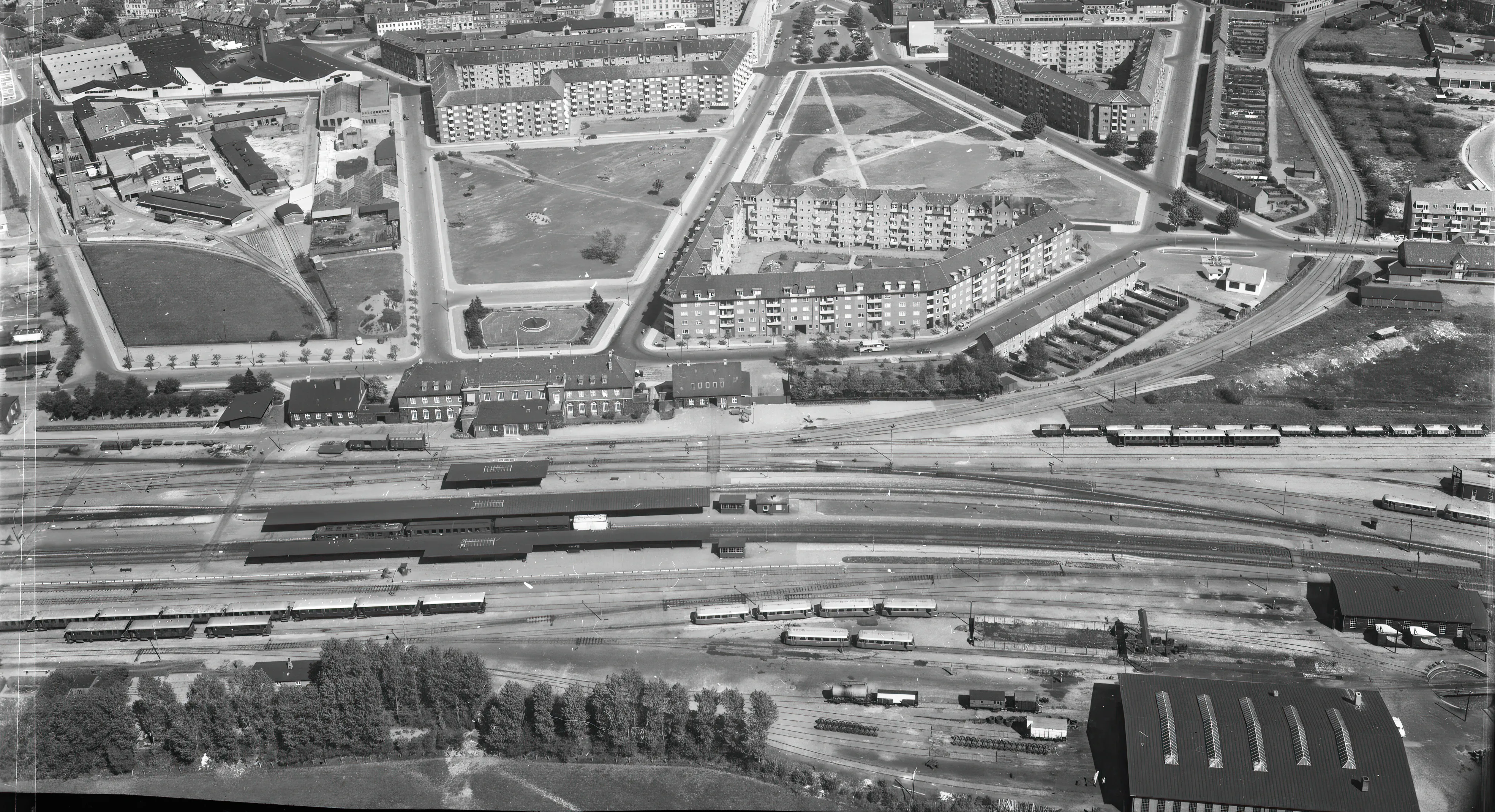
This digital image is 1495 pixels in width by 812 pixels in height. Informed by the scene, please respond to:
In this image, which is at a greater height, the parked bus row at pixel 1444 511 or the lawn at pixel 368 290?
the lawn at pixel 368 290

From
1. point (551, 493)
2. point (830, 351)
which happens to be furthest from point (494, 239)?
point (551, 493)

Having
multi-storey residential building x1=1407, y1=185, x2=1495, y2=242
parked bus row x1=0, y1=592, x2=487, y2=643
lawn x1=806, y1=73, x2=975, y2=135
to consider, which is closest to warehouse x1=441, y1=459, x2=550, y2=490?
parked bus row x1=0, y1=592, x2=487, y2=643

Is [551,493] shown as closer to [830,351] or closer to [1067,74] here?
[830,351]

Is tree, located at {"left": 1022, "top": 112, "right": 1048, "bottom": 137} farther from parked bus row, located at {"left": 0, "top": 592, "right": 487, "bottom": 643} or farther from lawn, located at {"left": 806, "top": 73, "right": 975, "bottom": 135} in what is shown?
parked bus row, located at {"left": 0, "top": 592, "right": 487, "bottom": 643}

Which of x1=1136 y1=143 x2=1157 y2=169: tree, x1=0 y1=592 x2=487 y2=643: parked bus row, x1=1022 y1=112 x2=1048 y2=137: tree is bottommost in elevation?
x1=0 y1=592 x2=487 y2=643: parked bus row

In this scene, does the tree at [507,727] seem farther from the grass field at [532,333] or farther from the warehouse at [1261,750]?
the grass field at [532,333]

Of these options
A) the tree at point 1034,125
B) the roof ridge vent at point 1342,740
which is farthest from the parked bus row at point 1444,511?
the tree at point 1034,125

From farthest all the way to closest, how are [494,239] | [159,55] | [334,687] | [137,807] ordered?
[159,55] → [494,239] → [334,687] → [137,807]
